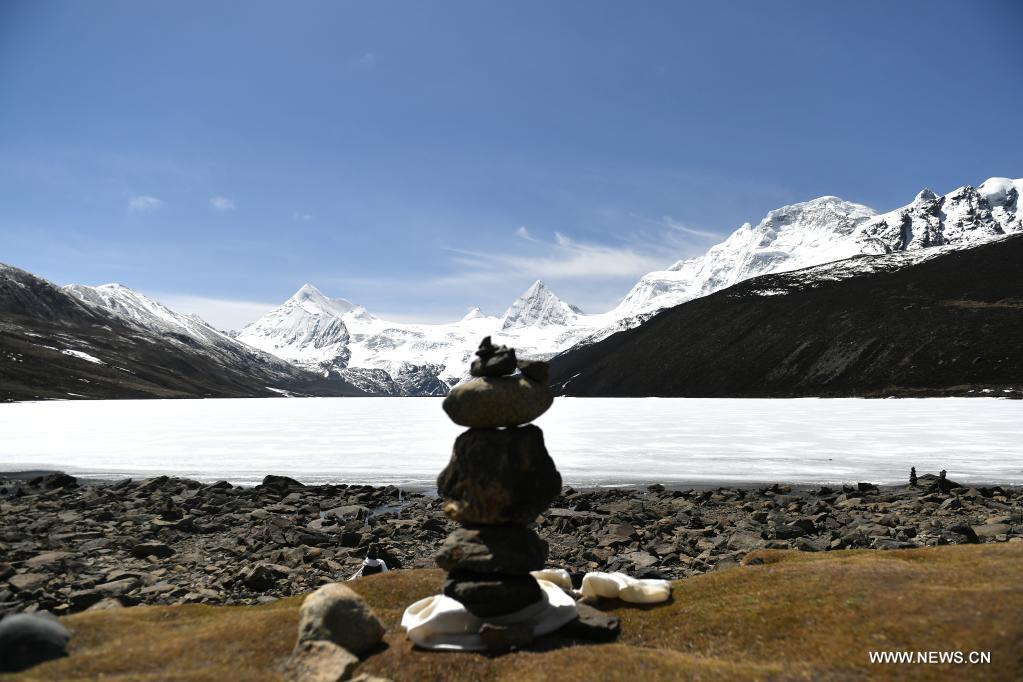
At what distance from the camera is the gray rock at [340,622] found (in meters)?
12.6

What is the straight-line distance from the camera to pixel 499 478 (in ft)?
45.9

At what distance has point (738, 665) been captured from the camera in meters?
11.2

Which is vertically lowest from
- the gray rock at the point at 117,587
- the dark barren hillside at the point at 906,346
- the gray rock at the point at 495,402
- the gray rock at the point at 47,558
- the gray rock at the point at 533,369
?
the gray rock at the point at 117,587

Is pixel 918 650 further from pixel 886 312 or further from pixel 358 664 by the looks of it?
pixel 886 312

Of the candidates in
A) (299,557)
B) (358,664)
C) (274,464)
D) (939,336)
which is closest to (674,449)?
(274,464)

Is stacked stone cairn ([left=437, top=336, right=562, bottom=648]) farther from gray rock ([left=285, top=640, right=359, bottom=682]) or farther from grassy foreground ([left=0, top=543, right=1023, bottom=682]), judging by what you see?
gray rock ([left=285, top=640, right=359, bottom=682])

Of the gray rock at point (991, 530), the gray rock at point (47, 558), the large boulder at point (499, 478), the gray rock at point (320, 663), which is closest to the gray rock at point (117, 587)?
the gray rock at point (47, 558)

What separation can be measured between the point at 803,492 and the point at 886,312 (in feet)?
561

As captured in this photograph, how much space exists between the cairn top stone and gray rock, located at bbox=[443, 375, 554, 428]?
0.24 meters

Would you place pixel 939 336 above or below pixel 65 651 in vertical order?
above

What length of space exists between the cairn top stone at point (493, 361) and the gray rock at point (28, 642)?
9.20 metres

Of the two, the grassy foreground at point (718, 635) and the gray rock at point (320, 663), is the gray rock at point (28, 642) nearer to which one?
the grassy foreground at point (718, 635)

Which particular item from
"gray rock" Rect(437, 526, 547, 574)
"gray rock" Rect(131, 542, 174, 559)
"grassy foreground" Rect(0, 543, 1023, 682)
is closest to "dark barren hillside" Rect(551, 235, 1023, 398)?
"grassy foreground" Rect(0, 543, 1023, 682)

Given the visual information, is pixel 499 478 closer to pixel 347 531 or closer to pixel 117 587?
pixel 117 587
